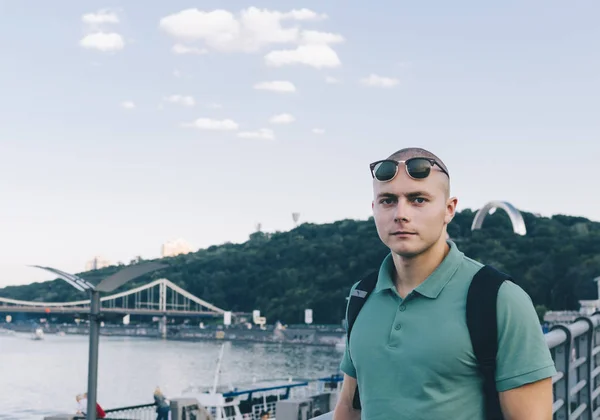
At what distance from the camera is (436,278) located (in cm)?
221

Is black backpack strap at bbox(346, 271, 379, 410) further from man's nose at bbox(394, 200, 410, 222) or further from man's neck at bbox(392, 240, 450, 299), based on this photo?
man's nose at bbox(394, 200, 410, 222)

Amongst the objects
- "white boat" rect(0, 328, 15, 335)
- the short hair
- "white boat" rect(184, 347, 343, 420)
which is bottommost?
"white boat" rect(0, 328, 15, 335)

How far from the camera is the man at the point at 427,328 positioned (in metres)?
2.08

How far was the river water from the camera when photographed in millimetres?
49375

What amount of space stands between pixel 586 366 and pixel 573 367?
641 millimetres

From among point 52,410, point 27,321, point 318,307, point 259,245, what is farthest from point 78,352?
point 27,321

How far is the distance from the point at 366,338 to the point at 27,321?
197928mm

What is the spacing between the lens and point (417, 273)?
228 centimetres

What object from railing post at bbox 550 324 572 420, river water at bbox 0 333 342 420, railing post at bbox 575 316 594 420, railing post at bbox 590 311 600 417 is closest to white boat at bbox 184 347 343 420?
river water at bbox 0 333 342 420

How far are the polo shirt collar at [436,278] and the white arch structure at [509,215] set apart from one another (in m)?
118

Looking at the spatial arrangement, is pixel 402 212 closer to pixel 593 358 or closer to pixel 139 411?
pixel 593 358

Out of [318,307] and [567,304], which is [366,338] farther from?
[318,307]

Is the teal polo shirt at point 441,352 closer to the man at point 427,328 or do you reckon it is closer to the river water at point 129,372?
the man at point 427,328

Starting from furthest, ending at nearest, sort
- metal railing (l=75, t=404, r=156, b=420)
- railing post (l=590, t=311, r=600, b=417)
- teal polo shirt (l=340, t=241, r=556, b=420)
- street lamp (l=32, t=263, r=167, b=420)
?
metal railing (l=75, t=404, r=156, b=420) < street lamp (l=32, t=263, r=167, b=420) < railing post (l=590, t=311, r=600, b=417) < teal polo shirt (l=340, t=241, r=556, b=420)
